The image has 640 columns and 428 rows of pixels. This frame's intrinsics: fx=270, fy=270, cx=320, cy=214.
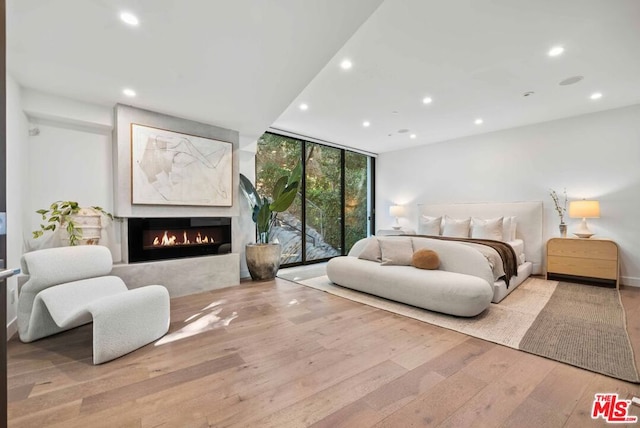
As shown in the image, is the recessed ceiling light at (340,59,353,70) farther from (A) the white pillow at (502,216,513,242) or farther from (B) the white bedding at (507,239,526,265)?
(A) the white pillow at (502,216,513,242)

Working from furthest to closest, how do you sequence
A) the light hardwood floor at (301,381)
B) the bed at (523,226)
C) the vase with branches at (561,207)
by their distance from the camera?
1. the bed at (523,226)
2. the vase with branches at (561,207)
3. the light hardwood floor at (301,381)

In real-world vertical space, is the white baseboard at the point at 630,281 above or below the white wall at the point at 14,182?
below

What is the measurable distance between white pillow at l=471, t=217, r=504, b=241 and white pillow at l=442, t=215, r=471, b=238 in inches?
5.3

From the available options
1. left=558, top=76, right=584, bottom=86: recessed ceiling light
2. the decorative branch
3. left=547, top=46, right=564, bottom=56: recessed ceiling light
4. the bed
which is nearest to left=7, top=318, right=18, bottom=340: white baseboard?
left=547, top=46, right=564, bottom=56: recessed ceiling light

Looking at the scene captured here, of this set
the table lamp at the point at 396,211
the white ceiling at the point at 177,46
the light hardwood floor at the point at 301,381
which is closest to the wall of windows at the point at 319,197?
the table lamp at the point at 396,211

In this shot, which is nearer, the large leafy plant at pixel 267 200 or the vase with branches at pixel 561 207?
the large leafy plant at pixel 267 200

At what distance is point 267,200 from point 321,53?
8.33ft

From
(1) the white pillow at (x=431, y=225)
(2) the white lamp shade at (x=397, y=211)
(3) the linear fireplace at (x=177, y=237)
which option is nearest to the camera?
(3) the linear fireplace at (x=177, y=237)

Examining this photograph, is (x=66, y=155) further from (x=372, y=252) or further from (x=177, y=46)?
(x=372, y=252)

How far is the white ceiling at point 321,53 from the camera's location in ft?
6.25

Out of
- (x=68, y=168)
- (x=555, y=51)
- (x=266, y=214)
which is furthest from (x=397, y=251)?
(x=68, y=168)

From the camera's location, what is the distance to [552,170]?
4688mm

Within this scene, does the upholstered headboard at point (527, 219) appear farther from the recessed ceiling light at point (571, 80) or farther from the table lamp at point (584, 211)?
the recessed ceiling light at point (571, 80)

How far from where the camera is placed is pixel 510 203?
5047 millimetres
